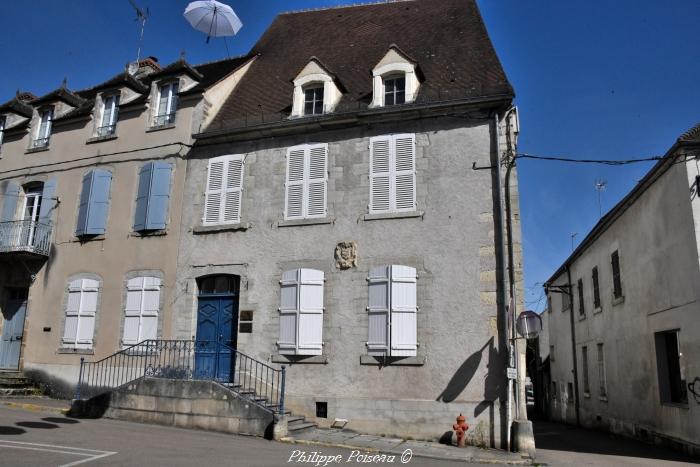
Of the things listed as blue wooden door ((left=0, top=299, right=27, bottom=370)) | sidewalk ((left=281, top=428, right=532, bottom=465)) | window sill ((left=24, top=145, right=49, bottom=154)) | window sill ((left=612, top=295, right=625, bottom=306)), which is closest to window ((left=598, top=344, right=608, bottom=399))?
window sill ((left=612, top=295, right=625, bottom=306))

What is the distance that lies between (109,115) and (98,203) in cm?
255

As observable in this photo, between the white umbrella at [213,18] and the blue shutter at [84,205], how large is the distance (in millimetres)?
5917

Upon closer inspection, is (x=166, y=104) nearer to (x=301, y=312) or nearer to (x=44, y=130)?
(x=44, y=130)

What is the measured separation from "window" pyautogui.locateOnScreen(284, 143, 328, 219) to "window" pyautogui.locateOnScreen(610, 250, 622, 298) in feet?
27.5

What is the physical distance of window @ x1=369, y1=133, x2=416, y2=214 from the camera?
37.6 feet

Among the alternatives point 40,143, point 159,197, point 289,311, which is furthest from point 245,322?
point 40,143

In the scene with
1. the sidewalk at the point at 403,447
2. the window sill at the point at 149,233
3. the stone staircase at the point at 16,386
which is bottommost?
the sidewalk at the point at 403,447

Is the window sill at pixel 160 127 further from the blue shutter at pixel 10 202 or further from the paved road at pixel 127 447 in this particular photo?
the paved road at pixel 127 447

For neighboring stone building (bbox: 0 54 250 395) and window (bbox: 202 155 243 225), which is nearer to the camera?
window (bbox: 202 155 243 225)

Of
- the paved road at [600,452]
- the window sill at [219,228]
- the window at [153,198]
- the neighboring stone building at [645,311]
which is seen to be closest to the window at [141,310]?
the window at [153,198]

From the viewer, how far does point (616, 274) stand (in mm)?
15477

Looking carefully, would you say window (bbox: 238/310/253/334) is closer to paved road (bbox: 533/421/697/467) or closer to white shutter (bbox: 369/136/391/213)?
white shutter (bbox: 369/136/391/213)

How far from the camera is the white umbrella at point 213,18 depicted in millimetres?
16938

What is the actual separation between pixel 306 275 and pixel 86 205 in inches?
243
